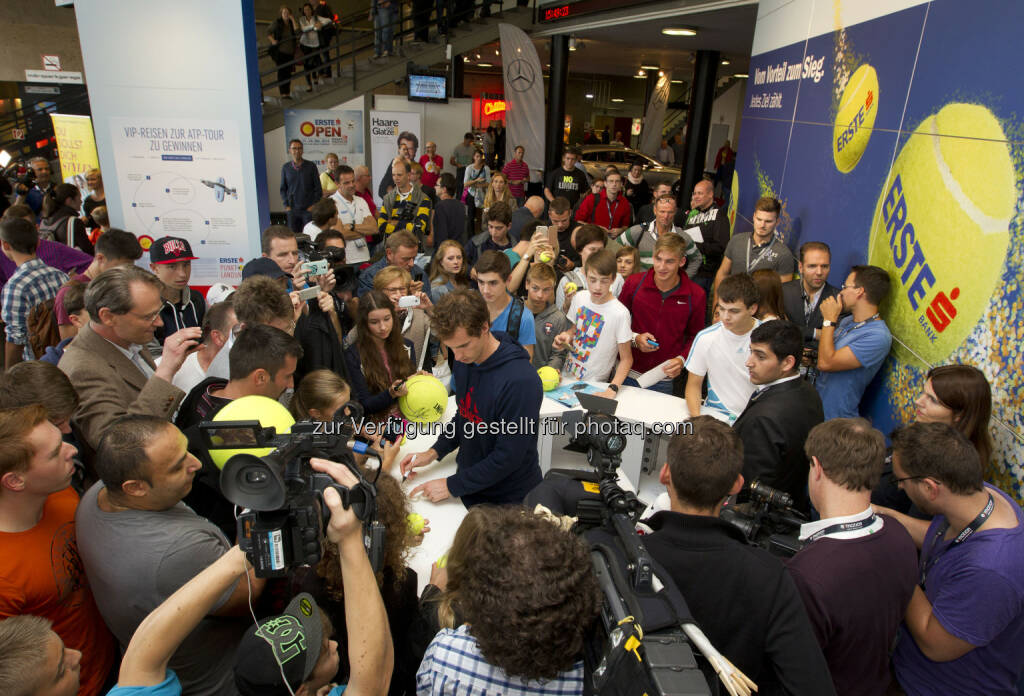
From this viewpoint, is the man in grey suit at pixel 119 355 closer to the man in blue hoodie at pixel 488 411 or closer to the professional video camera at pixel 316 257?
the professional video camera at pixel 316 257

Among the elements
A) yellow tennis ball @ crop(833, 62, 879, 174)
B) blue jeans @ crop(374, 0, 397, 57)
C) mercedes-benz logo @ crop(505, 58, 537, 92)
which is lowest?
yellow tennis ball @ crop(833, 62, 879, 174)

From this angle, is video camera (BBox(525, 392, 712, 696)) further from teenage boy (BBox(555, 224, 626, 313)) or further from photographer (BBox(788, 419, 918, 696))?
teenage boy (BBox(555, 224, 626, 313))

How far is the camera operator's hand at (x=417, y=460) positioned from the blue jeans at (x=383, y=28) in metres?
9.92

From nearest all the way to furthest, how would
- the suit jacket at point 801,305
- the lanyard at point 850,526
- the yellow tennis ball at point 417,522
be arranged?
the lanyard at point 850,526 → the yellow tennis ball at point 417,522 → the suit jacket at point 801,305

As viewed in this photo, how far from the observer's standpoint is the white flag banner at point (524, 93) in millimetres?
10023

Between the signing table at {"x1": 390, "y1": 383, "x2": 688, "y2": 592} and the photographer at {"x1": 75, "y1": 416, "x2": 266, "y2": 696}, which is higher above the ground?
the photographer at {"x1": 75, "y1": 416, "x2": 266, "y2": 696}

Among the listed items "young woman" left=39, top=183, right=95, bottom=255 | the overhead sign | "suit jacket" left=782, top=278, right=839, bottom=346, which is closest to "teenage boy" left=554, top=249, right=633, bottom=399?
"suit jacket" left=782, top=278, right=839, bottom=346

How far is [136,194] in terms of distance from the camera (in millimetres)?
4730

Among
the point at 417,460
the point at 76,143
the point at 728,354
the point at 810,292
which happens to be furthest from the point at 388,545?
the point at 76,143

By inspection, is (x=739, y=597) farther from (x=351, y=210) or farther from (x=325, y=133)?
(x=325, y=133)

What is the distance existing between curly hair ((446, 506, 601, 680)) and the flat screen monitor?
10276mm

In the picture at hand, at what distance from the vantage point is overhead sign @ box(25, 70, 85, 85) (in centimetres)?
1179

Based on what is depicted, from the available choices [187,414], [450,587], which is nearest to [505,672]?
[450,587]

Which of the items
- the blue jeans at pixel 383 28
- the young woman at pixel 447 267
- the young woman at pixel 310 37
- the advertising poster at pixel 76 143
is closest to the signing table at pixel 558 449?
the young woman at pixel 447 267
